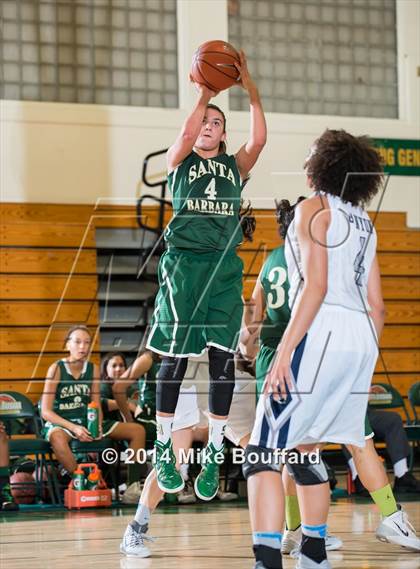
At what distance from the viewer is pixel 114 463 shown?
8195 mm

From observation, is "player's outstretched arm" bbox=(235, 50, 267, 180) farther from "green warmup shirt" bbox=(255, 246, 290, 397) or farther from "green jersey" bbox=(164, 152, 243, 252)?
"green warmup shirt" bbox=(255, 246, 290, 397)

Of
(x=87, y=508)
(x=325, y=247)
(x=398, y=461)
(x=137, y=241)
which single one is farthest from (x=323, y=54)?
(x=325, y=247)

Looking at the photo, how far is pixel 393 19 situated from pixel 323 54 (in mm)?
1088

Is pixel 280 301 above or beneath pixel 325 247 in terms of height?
beneath

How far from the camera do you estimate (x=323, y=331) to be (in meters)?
3.52

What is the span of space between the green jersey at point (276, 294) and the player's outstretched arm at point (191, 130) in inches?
26.3

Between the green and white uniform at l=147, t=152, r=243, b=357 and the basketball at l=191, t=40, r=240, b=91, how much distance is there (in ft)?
1.28

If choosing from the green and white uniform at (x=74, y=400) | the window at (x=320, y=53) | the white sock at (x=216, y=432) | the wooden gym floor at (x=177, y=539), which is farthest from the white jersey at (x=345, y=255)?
the window at (x=320, y=53)

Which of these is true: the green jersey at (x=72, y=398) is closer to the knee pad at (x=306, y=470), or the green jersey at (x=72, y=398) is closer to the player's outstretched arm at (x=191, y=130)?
the player's outstretched arm at (x=191, y=130)

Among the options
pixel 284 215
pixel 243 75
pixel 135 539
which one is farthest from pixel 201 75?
pixel 135 539

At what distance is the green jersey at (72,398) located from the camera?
8.05m

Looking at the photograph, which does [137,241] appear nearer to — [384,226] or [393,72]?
[384,226]

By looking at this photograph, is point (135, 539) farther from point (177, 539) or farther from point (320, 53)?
point (320, 53)

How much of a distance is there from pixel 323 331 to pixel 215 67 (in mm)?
1757
